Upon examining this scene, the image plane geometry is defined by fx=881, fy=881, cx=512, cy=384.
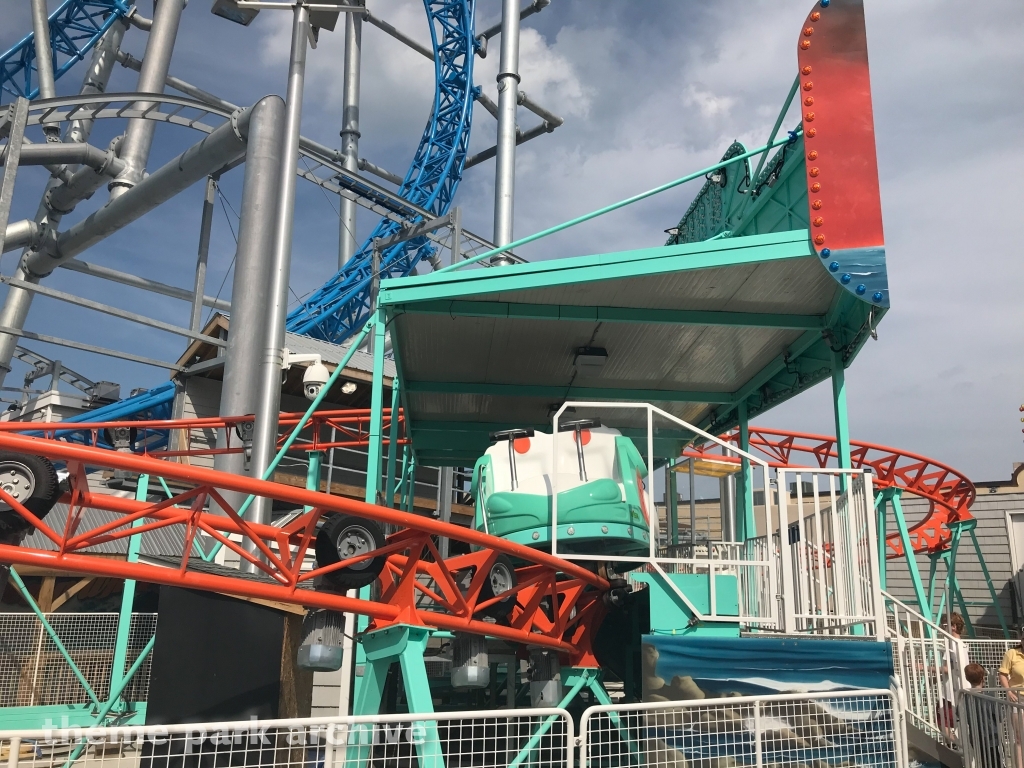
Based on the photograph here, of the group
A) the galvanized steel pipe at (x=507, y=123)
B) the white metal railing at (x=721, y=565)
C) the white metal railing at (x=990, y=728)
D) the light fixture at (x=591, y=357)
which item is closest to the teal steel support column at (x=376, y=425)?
the white metal railing at (x=721, y=565)

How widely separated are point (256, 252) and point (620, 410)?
5901 mm

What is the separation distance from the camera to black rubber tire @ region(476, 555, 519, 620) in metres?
7.37

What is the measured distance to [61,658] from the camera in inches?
503

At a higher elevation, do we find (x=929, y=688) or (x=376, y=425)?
(x=376, y=425)

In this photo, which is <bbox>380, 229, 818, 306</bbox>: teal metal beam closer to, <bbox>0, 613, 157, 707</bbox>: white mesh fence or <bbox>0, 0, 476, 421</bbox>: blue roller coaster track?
<bbox>0, 613, 157, 707</bbox>: white mesh fence

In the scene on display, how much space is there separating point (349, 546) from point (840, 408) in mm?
6083

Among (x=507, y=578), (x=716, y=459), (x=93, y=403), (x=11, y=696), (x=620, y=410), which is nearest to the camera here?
(x=507, y=578)

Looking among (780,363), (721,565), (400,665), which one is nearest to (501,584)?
(400,665)

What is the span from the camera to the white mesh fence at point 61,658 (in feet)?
39.8

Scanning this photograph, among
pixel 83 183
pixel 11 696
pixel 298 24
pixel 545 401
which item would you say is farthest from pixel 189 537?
pixel 83 183

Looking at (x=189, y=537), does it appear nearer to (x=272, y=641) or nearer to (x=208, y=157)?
(x=272, y=641)

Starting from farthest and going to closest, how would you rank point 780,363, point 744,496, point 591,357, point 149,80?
1. point 149,80
2. point 744,496
3. point 780,363
4. point 591,357

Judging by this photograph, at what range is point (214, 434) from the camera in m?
19.5

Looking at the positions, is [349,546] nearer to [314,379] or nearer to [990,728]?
[990,728]
